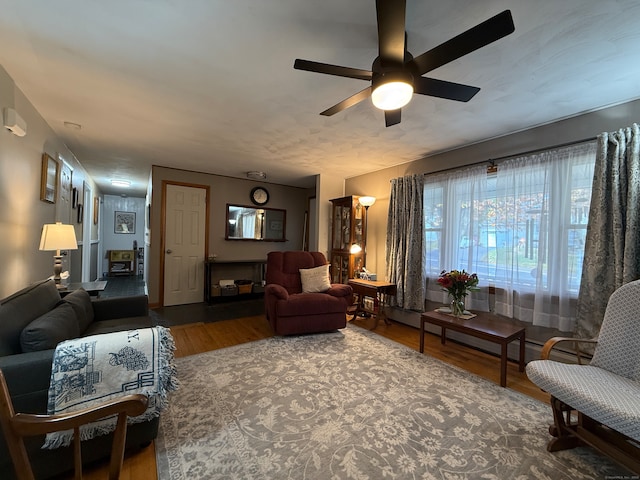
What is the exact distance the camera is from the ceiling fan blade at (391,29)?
43.9 inches

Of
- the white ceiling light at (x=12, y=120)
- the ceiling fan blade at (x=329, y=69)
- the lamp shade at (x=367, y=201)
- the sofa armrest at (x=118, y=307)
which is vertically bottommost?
the sofa armrest at (x=118, y=307)

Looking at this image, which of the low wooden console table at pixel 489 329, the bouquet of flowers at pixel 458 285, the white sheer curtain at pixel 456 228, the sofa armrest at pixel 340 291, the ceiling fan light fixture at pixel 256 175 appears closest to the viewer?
the low wooden console table at pixel 489 329

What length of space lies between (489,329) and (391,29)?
2.49m

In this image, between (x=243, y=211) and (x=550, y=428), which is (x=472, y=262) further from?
(x=243, y=211)

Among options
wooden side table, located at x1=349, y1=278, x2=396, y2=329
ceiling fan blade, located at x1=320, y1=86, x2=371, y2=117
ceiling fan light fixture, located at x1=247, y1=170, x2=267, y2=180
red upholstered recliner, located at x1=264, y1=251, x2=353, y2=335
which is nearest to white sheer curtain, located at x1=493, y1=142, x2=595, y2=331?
wooden side table, located at x1=349, y1=278, x2=396, y2=329

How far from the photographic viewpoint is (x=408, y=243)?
12.4 feet

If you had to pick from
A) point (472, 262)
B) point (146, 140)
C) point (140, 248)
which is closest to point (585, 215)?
point (472, 262)

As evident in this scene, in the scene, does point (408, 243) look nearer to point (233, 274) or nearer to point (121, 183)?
point (233, 274)

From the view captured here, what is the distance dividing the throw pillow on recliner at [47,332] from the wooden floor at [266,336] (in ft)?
2.28

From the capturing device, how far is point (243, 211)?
5.45 meters

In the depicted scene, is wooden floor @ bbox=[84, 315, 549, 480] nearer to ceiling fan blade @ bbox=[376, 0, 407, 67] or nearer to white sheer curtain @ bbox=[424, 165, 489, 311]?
white sheer curtain @ bbox=[424, 165, 489, 311]

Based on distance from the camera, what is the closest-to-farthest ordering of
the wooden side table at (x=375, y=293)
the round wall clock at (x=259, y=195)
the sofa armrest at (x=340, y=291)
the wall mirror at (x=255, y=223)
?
the sofa armrest at (x=340, y=291) < the wooden side table at (x=375, y=293) < the wall mirror at (x=255, y=223) < the round wall clock at (x=259, y=195)

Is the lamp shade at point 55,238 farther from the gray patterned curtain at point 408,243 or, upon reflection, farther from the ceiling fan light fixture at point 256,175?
the gray patterned curtain at point 408,243

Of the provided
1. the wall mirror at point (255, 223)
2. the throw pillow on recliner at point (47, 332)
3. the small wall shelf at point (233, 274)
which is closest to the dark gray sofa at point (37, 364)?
the throw pillow on recliner at point (47, 332)
